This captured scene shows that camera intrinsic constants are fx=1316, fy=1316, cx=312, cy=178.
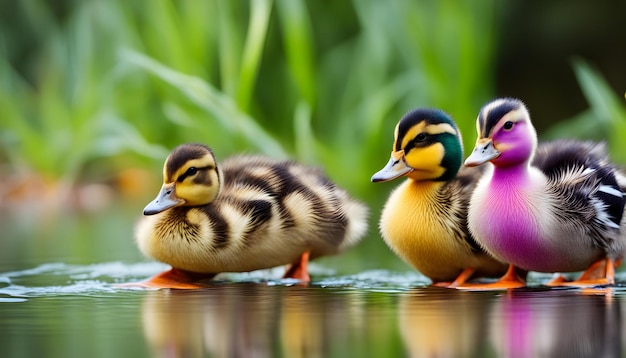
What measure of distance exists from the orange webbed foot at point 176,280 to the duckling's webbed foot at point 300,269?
340 mm

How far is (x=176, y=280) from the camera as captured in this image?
5.44 metres

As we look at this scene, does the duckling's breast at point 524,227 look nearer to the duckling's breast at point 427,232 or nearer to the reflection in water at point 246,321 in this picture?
the duckling's breast at point 427,232

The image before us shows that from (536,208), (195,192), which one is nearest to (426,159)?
(536,208)

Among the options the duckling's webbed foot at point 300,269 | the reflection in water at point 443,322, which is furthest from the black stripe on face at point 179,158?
the reflection in water at point 443,322

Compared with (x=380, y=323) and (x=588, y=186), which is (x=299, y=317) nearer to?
(x=380, y=323)

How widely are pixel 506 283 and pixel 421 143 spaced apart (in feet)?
2.10

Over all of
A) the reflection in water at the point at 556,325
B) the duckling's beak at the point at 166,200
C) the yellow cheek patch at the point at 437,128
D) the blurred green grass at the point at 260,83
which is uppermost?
the blurred green grass at the point at 260,83

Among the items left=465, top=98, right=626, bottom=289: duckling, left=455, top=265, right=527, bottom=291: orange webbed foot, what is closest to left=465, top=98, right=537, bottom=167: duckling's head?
left=465, top=98, right=626, bottom=289: duckling

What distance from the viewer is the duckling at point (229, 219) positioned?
5320 mm

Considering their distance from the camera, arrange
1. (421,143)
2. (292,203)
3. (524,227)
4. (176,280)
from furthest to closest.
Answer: (292,203) < (176,280) < (421,143) < (524,227)

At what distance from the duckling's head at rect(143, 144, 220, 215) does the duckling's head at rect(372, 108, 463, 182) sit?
71 cm

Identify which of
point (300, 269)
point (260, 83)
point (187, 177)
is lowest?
point (300, 269)

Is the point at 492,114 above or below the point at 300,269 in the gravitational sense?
above

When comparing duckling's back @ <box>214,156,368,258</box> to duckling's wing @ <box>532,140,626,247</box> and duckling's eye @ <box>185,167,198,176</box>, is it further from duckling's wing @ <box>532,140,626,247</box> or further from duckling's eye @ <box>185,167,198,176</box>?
duckling's wing @ <box>532,140,626,247</box>
